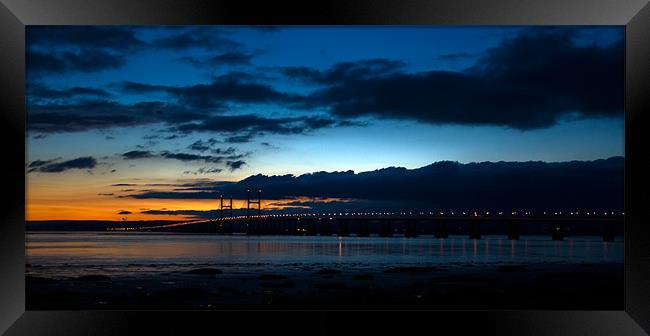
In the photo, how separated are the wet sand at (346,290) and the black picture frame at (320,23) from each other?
13.1 ft

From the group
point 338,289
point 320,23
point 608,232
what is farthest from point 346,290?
point 608,232

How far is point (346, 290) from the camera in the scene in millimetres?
12758

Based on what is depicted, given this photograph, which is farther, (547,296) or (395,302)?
(547,296)

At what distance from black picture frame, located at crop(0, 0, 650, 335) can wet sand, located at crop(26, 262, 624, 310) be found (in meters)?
4.00

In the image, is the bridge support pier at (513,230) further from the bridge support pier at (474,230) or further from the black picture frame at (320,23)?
the black picture frame at (320,23)

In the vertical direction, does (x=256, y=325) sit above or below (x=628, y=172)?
below

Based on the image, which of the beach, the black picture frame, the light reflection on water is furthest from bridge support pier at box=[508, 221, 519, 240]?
the black picture frame

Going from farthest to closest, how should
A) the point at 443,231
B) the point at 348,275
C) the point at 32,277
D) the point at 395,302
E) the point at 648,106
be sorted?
the point at 443,231, the point at 32,277, the point at 348,275, the point at 395,302, the point at 648,106

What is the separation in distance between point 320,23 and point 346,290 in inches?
336

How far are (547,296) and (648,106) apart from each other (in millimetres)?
8680

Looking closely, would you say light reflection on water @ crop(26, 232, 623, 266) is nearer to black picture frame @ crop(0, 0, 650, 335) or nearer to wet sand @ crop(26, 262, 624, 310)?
wet sand @ crop(26, 262, 624, 310)

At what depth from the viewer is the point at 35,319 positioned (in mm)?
4973

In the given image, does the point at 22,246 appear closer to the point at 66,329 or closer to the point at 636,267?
the point at 66,329

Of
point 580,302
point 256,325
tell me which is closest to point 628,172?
point 256,325
